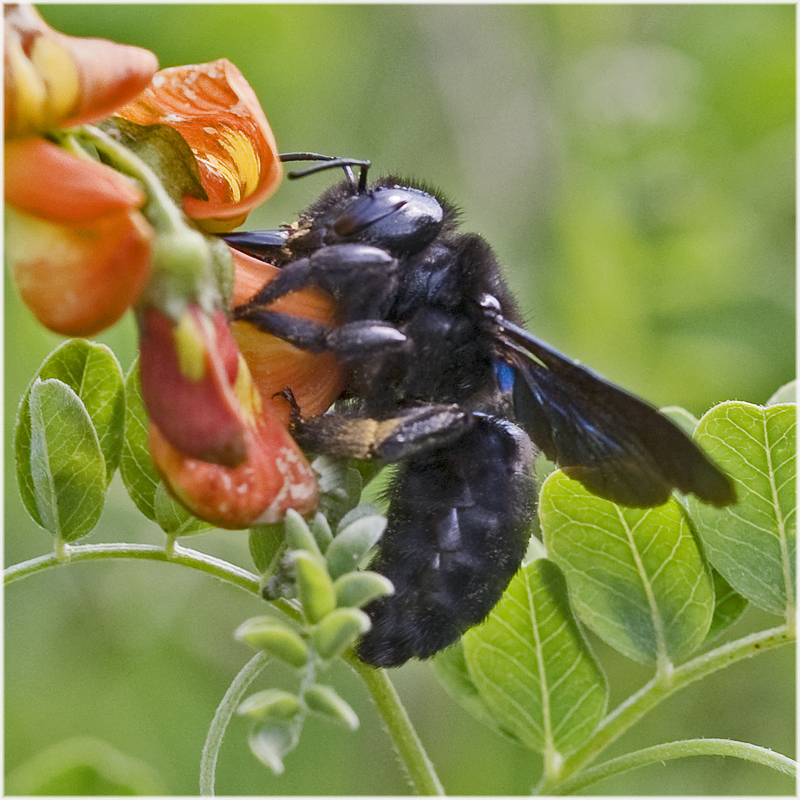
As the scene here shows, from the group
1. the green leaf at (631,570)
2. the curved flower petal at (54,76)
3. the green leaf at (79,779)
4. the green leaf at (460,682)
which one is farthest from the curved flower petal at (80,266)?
the green leaf at (79,779)

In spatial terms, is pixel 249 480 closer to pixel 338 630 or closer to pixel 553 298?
pixel 338 630

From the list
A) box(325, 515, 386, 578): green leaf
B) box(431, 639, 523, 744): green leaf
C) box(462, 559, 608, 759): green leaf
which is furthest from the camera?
box(431, 639, 523, 744): green leaf

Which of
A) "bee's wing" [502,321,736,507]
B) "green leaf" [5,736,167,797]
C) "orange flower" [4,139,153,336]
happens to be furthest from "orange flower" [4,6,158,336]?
"green leaf" [5,736,167,797]

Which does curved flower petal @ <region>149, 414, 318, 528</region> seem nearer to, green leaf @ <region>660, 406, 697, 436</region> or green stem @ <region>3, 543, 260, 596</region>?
green stem @ <region>3, 543, 260, 596</region>

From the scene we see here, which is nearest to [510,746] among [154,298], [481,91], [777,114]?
[777,114]

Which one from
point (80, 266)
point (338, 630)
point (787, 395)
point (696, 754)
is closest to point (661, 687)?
point (696, 754)

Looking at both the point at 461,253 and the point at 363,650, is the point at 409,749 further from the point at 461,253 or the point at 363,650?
the point at 461,253

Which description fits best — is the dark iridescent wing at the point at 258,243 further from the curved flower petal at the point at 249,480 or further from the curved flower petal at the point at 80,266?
the curved flower petal at the point at 80,266

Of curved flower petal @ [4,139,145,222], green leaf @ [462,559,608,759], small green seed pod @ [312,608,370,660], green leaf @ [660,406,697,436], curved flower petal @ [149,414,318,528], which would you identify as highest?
curved flower petal @ [4,139,145,222]
